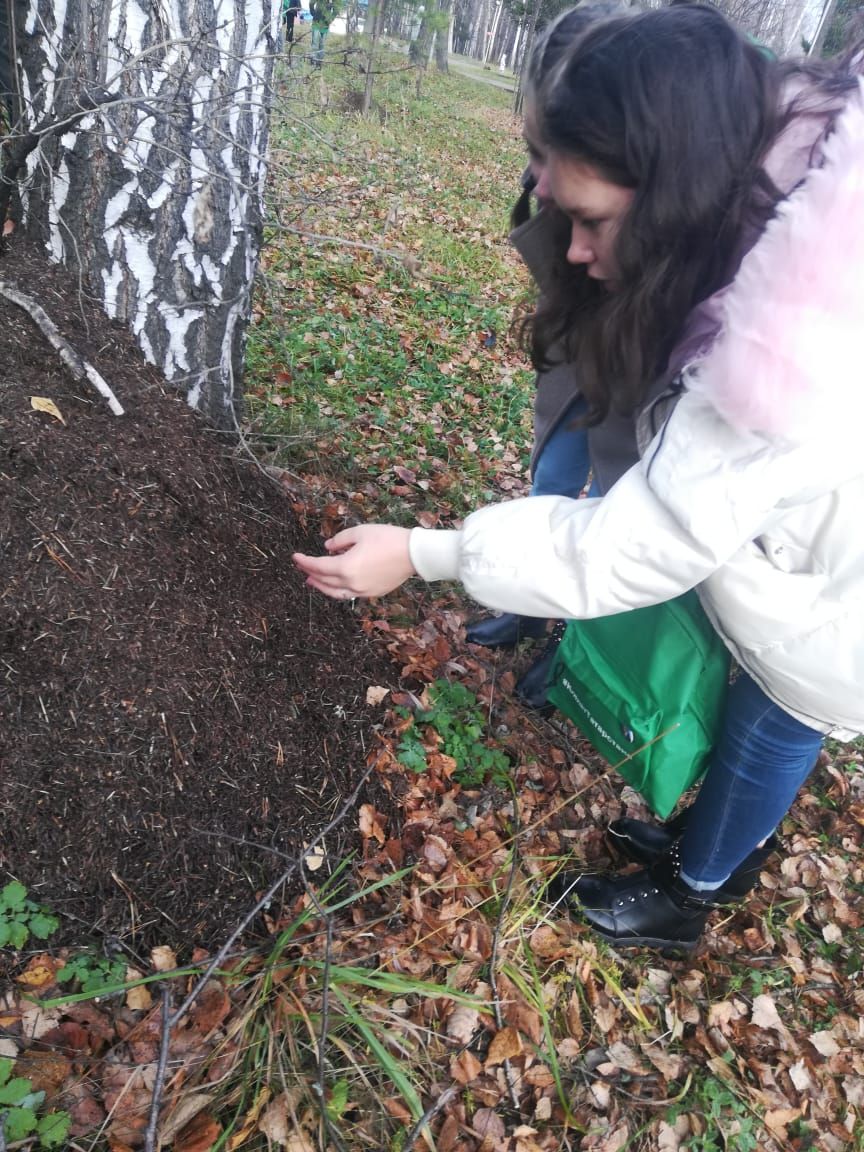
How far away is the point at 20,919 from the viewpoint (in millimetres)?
1538

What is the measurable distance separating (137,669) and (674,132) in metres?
1.59

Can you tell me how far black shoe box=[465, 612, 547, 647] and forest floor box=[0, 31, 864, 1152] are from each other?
0.26m

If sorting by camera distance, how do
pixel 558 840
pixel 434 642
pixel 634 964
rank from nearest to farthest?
1. pixel 634 964
2. pixel 558 840
3. pixel 434 642

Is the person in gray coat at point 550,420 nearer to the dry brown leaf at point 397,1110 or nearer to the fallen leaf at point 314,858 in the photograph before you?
the fallen leaf at point 314,858

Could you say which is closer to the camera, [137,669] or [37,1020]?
[37,1020]

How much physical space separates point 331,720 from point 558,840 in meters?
0.84

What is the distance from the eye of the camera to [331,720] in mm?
2094

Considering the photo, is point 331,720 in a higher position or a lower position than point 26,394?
lower

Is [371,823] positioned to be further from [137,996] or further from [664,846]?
[664,846]

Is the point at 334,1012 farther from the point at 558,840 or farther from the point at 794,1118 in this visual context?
the point at 794,1118

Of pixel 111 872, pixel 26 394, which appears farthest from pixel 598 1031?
pixel 26 394

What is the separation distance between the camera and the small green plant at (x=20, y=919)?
1.52 meters

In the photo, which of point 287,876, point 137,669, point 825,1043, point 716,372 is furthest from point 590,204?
point 825,1043

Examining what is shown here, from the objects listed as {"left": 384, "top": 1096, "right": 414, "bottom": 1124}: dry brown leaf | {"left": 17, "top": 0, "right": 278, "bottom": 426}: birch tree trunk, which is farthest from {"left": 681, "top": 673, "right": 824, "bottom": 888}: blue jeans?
{"left": 17, "top": 0, "right": 278, "bottom": 426}: birch tree trunk
